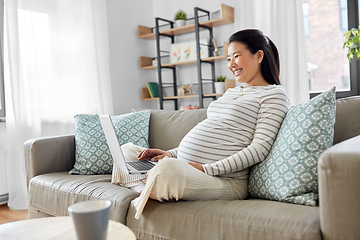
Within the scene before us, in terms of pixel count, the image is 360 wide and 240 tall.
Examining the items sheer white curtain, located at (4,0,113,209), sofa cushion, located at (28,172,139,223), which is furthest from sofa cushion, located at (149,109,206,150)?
sheer white curtain, located at (4,0,113,209)

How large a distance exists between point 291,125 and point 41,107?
2.26 meters

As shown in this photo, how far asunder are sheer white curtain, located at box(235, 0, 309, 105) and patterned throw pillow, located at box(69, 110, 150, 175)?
138cm

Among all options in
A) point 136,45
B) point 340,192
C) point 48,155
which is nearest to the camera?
point 340,192

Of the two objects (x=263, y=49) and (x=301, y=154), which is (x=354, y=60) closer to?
(x=263, y=49)

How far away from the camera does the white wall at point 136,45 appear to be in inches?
138

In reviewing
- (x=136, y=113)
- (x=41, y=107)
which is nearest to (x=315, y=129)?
(x=136, y=113)

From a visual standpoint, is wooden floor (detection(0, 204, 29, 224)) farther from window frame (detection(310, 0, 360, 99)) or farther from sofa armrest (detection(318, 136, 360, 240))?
window frame (detection(310, 0, 360, 99))

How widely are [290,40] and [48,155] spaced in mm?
2110

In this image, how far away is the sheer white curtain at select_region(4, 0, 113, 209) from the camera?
8.95ft

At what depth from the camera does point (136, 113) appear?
2.14 metres

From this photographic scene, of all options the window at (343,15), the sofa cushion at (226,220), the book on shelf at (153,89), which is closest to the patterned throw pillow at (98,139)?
the sofa cushion at (226,220)

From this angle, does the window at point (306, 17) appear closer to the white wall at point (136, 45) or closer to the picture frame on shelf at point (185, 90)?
the white wall at point (136, 45)

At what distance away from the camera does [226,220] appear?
1089 mm

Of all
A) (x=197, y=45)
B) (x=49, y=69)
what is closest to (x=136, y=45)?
(x=197, y=45)
